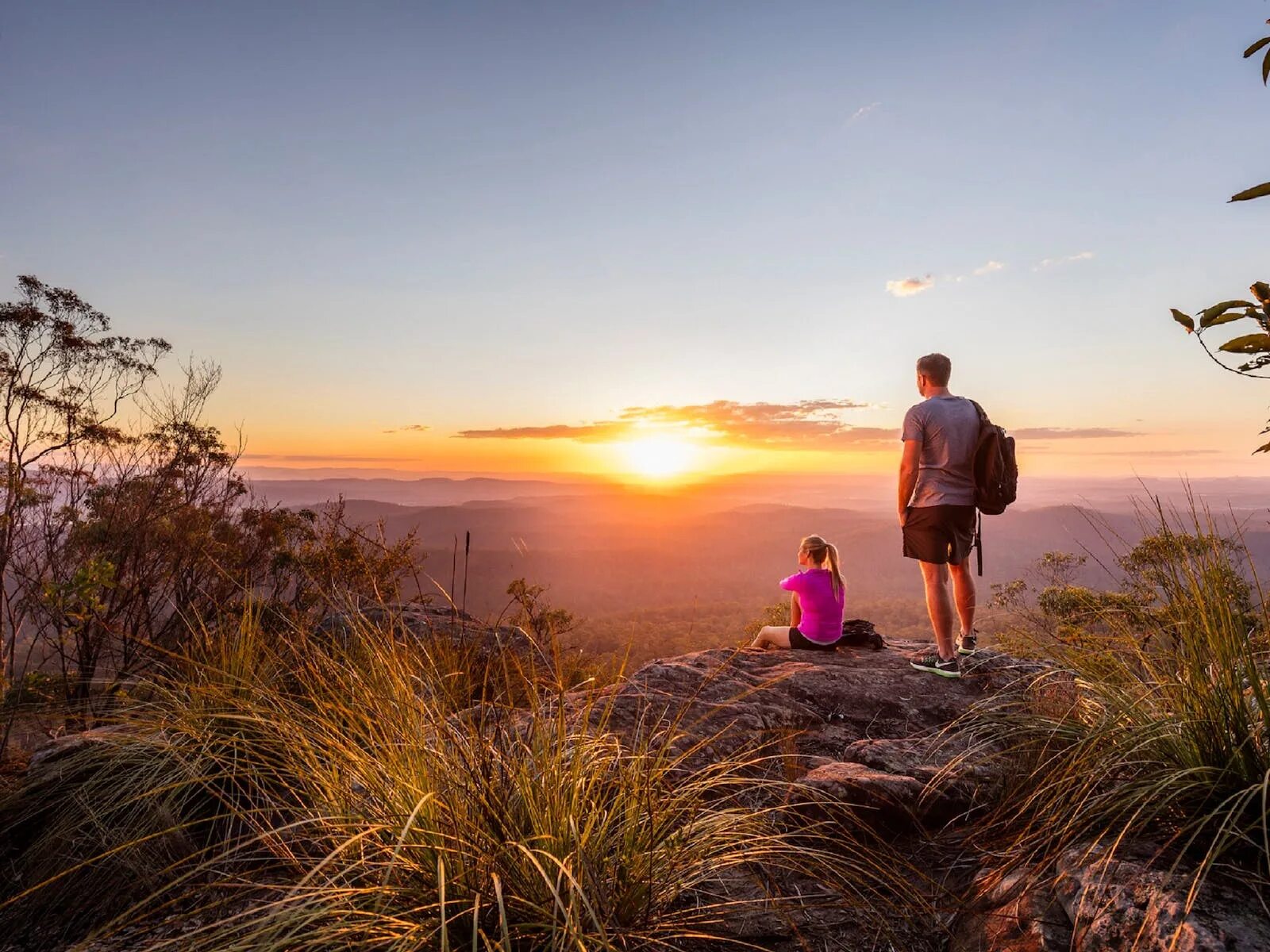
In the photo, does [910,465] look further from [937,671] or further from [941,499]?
[937,671]

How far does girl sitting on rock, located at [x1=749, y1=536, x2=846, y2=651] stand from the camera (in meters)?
6.43

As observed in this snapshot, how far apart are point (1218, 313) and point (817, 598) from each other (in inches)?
188

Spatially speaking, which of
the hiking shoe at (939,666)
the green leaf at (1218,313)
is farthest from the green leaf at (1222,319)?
the hiking shoe at (939,666)

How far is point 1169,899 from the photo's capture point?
184 centimetres

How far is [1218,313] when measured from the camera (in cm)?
197

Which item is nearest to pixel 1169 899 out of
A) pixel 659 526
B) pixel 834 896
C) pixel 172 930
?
pixel 834 896

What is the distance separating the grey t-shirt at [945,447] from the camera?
5.25 meters

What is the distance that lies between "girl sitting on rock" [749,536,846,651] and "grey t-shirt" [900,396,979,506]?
1347 millimetres

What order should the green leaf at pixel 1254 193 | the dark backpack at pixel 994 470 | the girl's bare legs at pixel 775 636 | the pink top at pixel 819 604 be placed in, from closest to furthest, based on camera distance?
1. the green leaf at pixel 1254 193
2. the dark backpack at pixel 994 470
3. the pink top at pixel 819 604
4. the girl's bare legs at pixel 775 636

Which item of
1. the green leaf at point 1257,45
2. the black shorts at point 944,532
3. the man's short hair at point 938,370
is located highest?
the green leaf at point 1257,45

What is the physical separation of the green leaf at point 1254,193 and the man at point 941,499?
11.8 ft

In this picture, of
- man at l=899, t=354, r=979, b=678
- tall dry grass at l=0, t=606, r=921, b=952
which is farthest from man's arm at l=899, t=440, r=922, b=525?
tall dry grass at l=0, t=606, r=921, b=952

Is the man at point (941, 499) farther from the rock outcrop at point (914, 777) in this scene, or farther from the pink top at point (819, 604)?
the pink top at point (819, 604)

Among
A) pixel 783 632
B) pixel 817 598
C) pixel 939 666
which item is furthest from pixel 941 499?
pixel 783 632
